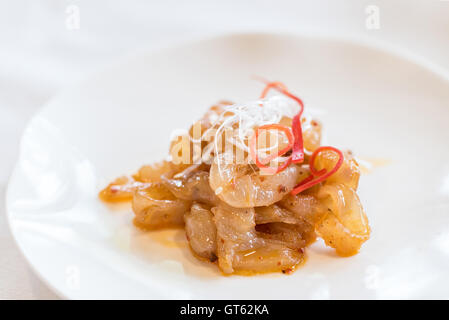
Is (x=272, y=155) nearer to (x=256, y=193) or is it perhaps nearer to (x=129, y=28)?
(x=256, y=193)

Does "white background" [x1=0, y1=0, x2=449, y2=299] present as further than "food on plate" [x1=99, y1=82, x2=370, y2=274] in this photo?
Yes

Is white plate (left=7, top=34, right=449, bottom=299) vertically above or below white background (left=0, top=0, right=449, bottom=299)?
below

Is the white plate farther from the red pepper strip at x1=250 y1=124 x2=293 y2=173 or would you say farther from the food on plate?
the red pepper strip at x1=250 y1=124 x2=293 y2=173

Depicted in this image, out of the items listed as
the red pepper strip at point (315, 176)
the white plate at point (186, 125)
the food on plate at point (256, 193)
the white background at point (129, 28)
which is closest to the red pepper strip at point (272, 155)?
the food on plate at point (256, 193)

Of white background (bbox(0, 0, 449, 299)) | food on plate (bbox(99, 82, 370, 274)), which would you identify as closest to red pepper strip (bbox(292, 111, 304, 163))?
food on plate (bbox(99, 82, 370, 274))

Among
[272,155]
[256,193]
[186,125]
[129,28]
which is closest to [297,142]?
[272,155]
